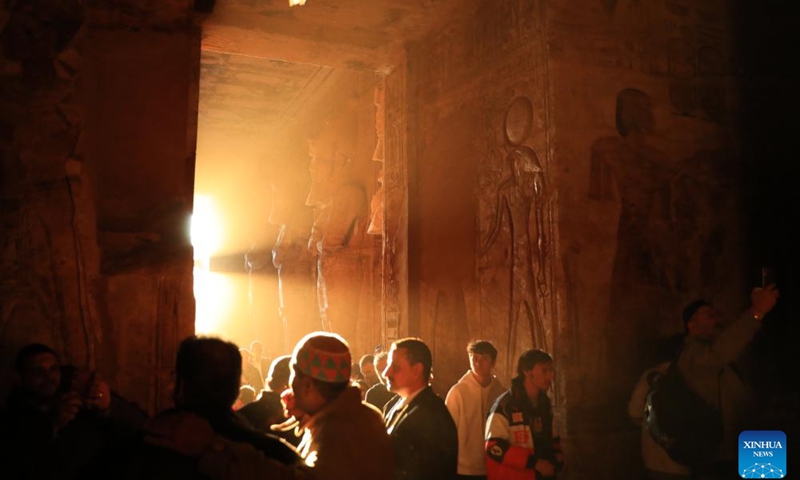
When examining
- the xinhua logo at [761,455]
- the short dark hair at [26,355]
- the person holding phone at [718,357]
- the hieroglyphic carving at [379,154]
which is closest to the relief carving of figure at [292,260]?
the hieroglyphic carving at [379,154]

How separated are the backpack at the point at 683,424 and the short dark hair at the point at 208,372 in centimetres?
304

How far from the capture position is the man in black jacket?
120 inches

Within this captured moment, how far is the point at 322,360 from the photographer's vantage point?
2264 millimetres

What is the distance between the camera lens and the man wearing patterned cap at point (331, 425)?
209 cm

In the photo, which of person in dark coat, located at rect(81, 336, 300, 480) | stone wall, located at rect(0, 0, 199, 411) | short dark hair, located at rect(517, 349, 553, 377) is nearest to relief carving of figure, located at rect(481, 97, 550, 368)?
short dark hair, located at rect(517, 349, 553, 377)

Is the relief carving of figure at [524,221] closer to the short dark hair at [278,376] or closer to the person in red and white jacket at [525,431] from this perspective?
the person in red and white jacket at [525,431]

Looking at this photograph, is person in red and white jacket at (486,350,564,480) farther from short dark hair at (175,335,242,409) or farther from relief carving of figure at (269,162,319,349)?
relief carving of figure at (269,162,319,349)

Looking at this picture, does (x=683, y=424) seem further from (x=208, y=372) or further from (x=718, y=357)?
(x=208, y=372)

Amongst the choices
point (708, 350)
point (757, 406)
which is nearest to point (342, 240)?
point (757, 406)

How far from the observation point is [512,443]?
360 centimetres

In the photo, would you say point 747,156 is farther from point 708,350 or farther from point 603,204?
point 708,350

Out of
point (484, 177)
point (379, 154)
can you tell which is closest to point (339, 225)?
point (379, 154)

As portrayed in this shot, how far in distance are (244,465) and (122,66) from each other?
4.79m

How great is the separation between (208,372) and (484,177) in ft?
16.8
